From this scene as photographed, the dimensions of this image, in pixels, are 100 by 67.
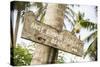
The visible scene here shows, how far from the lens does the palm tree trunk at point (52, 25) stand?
190 cm

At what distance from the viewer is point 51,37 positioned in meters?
1.96

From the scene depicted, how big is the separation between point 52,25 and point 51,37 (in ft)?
0.41

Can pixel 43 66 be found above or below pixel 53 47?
below

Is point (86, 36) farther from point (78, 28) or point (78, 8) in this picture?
point (78, 8)

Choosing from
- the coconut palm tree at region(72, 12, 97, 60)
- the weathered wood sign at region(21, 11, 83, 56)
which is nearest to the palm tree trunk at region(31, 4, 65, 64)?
the weathered wood sign at region(21, 11, 83, 56)

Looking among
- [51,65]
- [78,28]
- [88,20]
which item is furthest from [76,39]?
[51,65]

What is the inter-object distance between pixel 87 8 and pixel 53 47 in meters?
0.59

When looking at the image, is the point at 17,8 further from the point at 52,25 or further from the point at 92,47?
the point at 92,47

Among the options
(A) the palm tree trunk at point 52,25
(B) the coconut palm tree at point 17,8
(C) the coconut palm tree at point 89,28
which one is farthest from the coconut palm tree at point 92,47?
(B) the coconut palm tree at point 17,8

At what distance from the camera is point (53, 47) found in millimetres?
1958

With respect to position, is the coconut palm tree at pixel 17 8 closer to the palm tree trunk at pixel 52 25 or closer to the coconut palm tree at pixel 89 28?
the palm tree trunk at pixel 52 25

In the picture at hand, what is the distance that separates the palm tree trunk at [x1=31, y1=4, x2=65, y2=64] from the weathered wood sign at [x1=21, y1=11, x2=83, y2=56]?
0.16ft

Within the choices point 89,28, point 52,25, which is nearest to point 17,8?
point 52,25

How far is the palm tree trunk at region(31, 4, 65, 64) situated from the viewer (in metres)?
1.90
